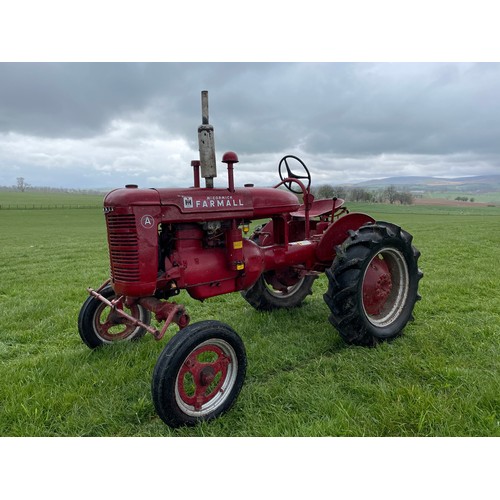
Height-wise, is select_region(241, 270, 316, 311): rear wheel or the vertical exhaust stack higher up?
the vertical exhaust stack

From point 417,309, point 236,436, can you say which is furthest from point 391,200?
point 236,436

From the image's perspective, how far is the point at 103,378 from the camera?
3191 millimetres

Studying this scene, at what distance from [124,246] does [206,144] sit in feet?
3.47

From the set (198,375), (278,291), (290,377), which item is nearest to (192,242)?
(198,375)

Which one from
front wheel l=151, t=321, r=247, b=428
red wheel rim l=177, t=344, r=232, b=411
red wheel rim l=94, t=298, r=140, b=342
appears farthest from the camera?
red wheel rim l=94, t=298, r=140, b=342

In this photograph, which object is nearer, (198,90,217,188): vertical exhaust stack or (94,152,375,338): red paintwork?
(94,152,375,338): red paintwork

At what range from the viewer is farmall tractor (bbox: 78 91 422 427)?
9.03 ft

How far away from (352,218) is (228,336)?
232cm

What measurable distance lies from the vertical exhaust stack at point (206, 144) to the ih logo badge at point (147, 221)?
0.62m

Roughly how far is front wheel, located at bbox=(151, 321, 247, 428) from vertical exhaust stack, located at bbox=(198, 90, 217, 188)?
1.29 m

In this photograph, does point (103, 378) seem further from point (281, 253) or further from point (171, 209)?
point (281, 253)

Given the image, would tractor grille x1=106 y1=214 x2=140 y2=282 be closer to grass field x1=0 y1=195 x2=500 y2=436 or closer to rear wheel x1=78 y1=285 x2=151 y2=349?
rear wheel x1=78 y1=285 x2=151 y2=349

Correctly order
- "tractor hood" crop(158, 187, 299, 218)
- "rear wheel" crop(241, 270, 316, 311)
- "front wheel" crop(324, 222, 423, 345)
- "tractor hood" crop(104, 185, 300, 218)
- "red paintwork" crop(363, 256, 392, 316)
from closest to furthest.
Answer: "tractor hood" crop(104, 185, 300, 218)
"tractor hood" crop(158, 187, 299, 218)
"front wheel" crop(324, 222, 423, 345)
"red paintwork" crop(363, 256, 392, 316)
"rear wheel" crop(241, 270, 316, 311)

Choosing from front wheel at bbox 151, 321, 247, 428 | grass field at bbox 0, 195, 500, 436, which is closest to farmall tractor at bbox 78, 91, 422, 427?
front wheel at bbox 151, 321, 247, 428
